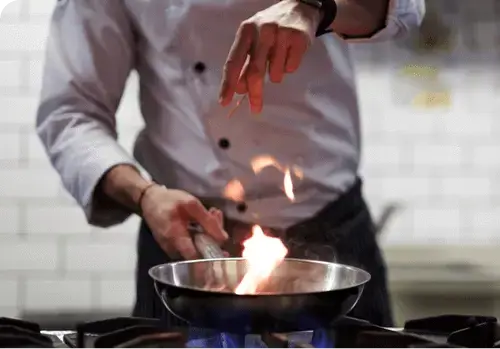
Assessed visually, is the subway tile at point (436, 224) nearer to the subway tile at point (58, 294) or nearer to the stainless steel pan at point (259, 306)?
the subway tile at point (58, 294)

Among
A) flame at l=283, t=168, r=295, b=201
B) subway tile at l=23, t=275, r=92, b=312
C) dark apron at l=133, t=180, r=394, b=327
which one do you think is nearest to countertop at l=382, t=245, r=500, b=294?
dark apron at l=133, t=180, r=394, b=327

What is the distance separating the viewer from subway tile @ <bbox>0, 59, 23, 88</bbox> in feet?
4.80

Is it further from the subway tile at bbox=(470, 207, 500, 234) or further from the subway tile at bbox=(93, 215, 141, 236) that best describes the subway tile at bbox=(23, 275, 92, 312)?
the subway tile at bbox=(470, 207, 500, 234)

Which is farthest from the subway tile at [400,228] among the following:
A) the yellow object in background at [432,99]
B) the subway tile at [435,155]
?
the yellow object in background at [432,99]

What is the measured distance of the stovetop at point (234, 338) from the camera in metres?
0.73

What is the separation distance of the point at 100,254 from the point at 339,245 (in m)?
0.53

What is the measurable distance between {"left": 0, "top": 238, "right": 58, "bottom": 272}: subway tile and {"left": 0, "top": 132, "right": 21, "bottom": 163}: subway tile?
15cm

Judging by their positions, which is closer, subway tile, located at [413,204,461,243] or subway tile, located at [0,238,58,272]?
subway tile, located at [0,238,58,272]

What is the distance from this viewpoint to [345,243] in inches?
45.3

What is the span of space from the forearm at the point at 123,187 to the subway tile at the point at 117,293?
1.25 ft

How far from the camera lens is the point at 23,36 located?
4.79ft

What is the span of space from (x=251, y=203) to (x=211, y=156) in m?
0.09

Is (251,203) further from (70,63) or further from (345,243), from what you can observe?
(70,63)

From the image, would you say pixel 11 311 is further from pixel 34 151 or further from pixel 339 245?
pixel 339 245
